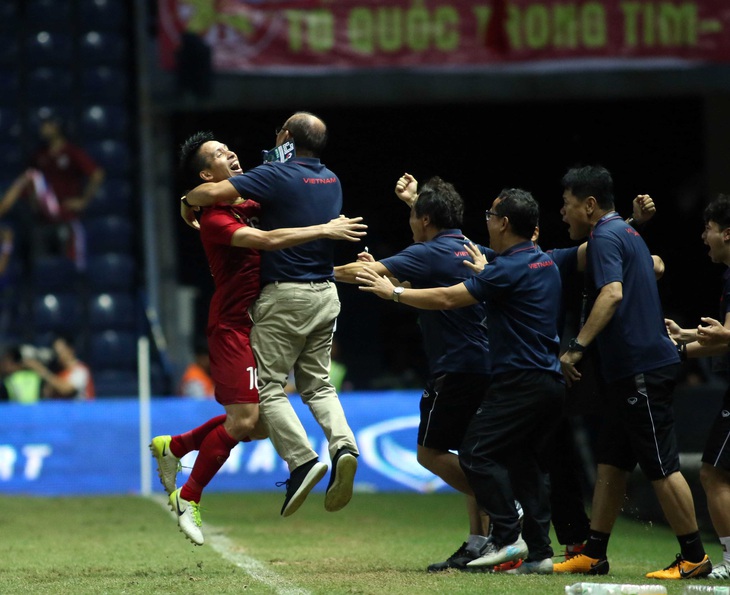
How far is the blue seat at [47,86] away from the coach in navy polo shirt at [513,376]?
12901 mm

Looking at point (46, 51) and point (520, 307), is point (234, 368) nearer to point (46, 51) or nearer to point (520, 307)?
point (520, 307)

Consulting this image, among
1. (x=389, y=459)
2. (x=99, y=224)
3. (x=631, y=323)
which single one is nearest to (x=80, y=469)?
(x=389, y=459)

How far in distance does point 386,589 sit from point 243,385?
1.47 m

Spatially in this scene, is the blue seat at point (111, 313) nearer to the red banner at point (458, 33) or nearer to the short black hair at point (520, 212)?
the red banner at point (458, 33)

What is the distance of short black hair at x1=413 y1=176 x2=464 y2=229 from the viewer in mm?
8352

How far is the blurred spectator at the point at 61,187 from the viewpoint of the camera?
1789 centimetres

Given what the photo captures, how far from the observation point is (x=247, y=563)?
8.55 metres

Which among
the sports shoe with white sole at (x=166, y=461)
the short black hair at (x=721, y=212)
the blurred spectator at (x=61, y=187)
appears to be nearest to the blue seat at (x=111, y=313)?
the blurred spectator at (x=61, y=187)

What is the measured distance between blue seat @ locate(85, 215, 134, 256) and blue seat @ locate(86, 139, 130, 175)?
35.5 inches

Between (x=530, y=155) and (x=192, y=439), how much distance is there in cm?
1350

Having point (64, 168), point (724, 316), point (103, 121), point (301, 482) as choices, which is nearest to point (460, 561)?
point (301, 482)

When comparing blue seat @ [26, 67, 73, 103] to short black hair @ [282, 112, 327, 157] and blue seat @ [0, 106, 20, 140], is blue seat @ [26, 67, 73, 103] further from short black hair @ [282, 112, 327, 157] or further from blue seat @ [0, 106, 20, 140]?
short black hair @ [282, 112, 327, 157]

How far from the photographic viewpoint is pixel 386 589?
278 inches

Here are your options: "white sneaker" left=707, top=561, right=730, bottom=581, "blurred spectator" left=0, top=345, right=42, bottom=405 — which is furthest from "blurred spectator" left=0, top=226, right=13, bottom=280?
"white sneaker" left=707, top=561, right=730, bottom=581
